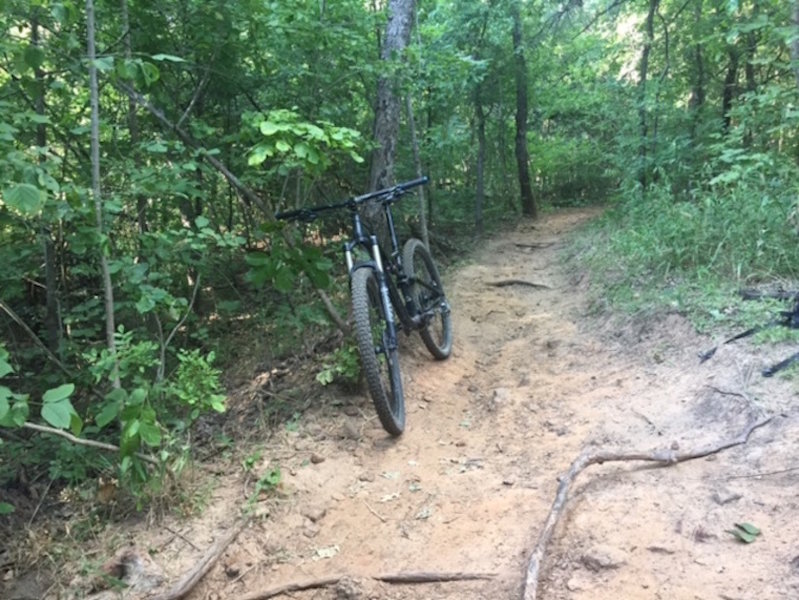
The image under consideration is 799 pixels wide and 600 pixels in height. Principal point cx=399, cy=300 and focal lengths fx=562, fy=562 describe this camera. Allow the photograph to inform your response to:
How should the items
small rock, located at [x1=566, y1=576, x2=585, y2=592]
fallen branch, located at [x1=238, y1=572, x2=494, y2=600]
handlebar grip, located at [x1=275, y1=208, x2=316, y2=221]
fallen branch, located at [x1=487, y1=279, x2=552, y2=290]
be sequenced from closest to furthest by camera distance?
small rock, located at [x1=566, y1=576, x2=585, y2=592] → fallen branch, located at [x1=238, y1=572, x2=494, y2=600] → handlebar grip, located at [x1=275, y1=208, x2=316, y2=221] → fallen branch, located at [x1=487, y1=279, x2=552, y2=290]

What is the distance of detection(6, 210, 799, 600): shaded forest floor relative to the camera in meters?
2.13

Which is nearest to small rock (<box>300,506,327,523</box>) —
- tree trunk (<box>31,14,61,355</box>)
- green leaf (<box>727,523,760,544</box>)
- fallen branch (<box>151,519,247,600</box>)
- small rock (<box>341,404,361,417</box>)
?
fallen branch (<box>151,519,247,600</box>)

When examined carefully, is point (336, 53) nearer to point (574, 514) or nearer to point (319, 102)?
point (319, 102)

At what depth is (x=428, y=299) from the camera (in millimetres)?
4793

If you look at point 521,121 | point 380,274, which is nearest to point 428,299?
point 380,274

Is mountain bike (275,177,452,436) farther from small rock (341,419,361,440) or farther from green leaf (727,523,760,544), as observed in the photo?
green leaf (727,523,760,544)

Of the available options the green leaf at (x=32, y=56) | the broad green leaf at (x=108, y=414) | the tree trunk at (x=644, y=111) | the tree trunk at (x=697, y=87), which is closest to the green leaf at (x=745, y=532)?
the broad green leaf at (x=108, y=414)

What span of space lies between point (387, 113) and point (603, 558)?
13.8 feet

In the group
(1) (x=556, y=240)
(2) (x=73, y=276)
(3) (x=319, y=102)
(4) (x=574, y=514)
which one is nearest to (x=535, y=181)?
(1) (x=556, y=240)

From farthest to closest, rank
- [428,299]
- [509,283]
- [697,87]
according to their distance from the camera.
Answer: [697,87]
[509,283]
[428,299]

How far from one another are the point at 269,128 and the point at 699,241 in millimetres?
3951

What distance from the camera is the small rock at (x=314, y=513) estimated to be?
9.42ft

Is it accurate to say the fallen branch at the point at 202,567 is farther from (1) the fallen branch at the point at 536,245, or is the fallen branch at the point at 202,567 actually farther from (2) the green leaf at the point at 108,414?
(1) the fallen branch at the point at 536,245

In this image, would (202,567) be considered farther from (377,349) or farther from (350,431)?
(377,349)
